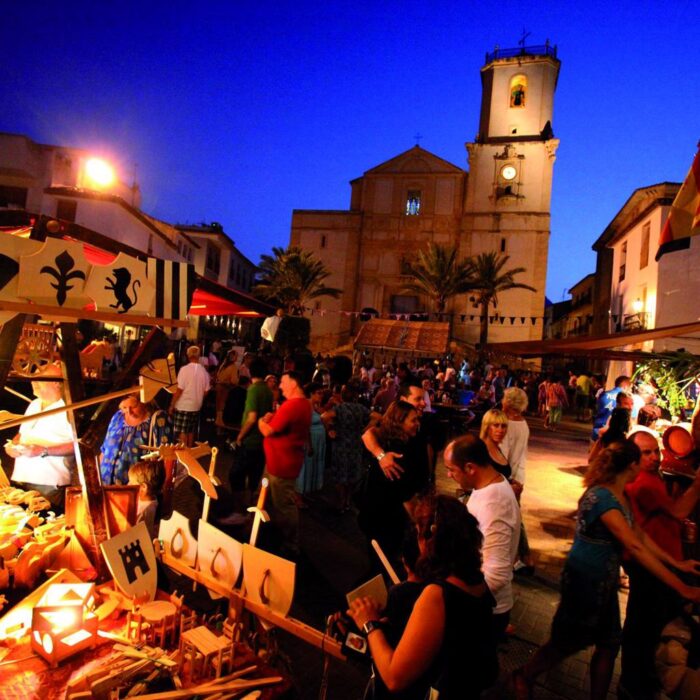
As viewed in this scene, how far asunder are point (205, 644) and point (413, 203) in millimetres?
43743

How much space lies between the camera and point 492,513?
2.66 metres

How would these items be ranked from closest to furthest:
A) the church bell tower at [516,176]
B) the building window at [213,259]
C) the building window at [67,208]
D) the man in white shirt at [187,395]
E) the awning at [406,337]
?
the man in white shirt at [187,395], the awning at [406,337], the building window at [67,208], the church bell tower at [516,176], the building window at [213,259]

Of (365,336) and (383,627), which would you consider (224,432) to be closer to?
(383,627)

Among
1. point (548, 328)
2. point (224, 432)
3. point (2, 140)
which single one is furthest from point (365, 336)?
point (548, 328)

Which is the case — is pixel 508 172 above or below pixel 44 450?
above

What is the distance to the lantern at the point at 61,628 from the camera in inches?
75.5

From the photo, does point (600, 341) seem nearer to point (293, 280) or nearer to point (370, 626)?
point (370, 626)

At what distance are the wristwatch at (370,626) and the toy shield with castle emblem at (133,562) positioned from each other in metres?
1.11

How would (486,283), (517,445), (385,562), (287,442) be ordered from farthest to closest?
1. (486,283)
2. (517,445)
3. (287,442)
4. (385,562)

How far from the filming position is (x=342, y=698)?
3.01m

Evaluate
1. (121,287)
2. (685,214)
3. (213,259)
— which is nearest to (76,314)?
(121,287)

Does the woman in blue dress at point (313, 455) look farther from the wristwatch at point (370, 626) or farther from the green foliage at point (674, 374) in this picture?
the wristwatch at point (370, 626)

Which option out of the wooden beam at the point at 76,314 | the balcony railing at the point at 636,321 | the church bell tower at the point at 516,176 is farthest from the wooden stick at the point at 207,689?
the church bell tower at the point at 516,176

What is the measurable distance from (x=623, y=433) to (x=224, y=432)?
23.7 feet
